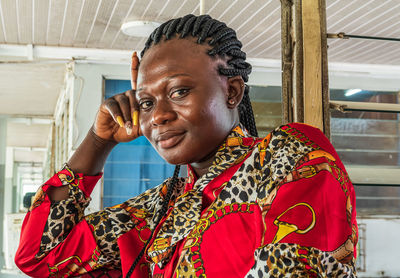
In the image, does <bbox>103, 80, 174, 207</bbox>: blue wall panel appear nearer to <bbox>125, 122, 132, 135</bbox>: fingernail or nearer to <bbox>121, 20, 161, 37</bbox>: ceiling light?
<bbox>121, 20, 161, 37</bbox>: ceiling light

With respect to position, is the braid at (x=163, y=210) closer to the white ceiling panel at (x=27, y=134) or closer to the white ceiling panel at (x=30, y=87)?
the white ceiling panel at (x=30, y=87)

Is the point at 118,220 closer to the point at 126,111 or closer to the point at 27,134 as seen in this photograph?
the point at 126,111

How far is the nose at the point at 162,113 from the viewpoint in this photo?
1024mm

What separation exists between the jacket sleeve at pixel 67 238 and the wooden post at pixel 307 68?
525 mm

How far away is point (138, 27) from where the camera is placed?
12.0ft

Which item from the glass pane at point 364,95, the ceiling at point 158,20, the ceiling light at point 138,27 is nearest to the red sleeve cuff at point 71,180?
the ceiling at point 158,20

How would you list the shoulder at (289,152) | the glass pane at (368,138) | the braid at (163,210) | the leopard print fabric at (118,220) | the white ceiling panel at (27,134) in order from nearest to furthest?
the shoulder at (289,152) < the braid at (163,210) < the leopard print fabric at (118,220) < the glass pane at (368,138) < the white ceiling panel at (27,134)

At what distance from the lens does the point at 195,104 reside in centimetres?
101

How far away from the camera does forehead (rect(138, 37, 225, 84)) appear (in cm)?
102

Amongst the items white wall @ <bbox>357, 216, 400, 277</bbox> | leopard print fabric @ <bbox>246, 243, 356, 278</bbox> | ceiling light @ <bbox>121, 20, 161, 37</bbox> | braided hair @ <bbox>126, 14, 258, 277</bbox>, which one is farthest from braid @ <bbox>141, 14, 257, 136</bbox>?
white wall @ <bbox>357, 216, 400, 277</bbox>

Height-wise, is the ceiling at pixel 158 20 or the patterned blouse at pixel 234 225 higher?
the ceiling at pixel 158 20

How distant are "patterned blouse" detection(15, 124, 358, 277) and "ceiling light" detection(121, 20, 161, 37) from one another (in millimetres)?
2480

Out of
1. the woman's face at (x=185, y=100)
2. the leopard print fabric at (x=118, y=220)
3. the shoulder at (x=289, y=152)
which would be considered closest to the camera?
the shoulder at (x=289, y=152)

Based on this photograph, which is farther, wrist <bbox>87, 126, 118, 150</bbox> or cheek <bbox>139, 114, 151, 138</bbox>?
wrist <bbox>87, 126, 118, 150</bbox>
